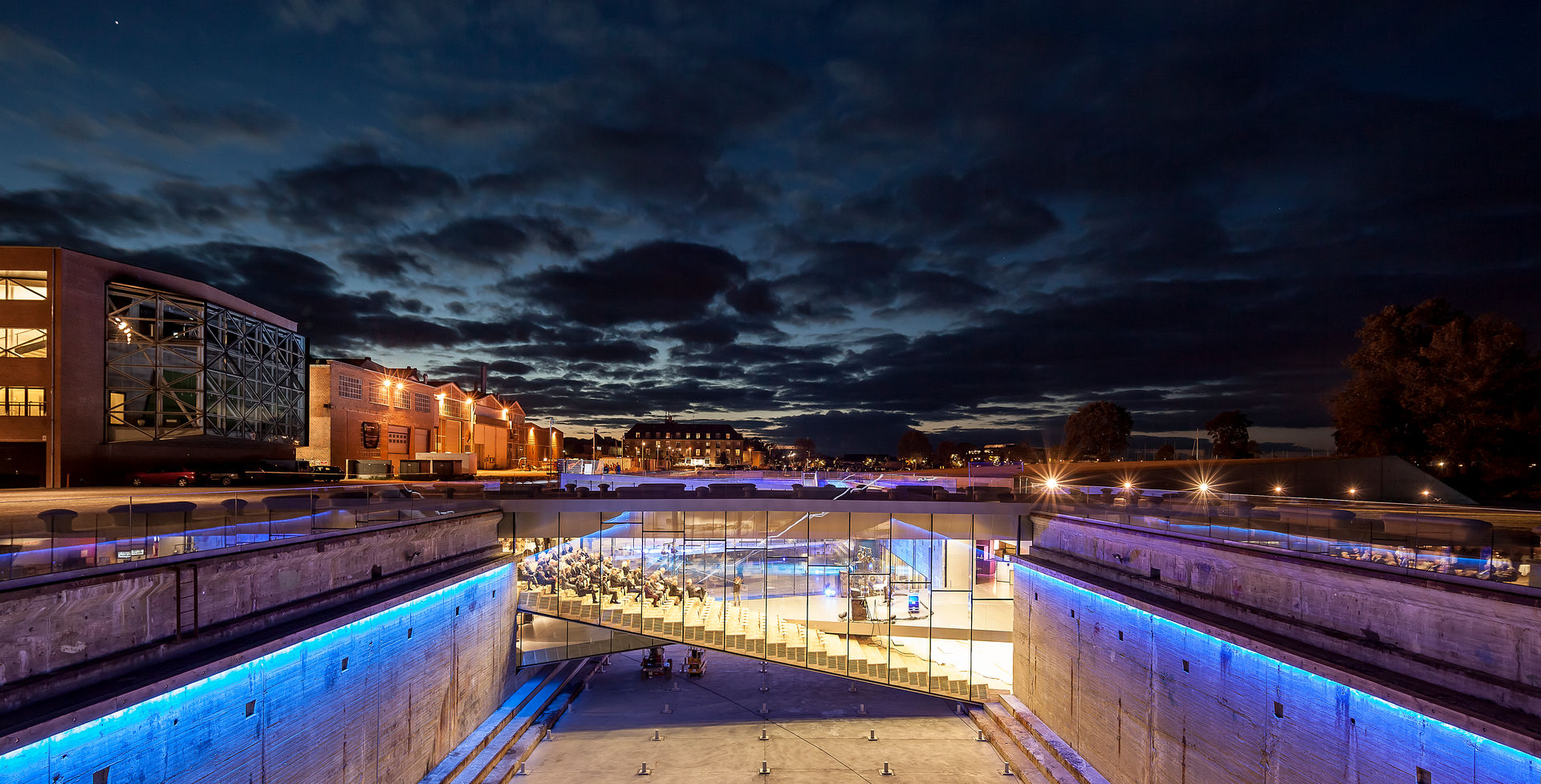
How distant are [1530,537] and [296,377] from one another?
193ft

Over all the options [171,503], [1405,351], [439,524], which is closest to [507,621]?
[439,524]

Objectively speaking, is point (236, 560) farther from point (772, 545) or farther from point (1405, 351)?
point (1405, 351)

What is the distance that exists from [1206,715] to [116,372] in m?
46.5

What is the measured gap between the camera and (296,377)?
47.3m

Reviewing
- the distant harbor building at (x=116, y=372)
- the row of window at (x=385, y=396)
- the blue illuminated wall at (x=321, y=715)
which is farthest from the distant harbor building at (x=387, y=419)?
the blue illuminated wall at (x=321, y=715)

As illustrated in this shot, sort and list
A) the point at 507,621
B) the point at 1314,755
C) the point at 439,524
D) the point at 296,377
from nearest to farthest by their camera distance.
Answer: the point at 1314,755
the point at 439,524
the point at 507,621
the point at 296,377

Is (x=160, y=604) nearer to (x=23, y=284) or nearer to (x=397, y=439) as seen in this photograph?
(x=23, y=284)

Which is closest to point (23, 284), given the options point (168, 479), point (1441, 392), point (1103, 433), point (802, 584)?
point (168, 479)

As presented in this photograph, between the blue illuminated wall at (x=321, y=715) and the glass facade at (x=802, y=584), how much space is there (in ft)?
13.3

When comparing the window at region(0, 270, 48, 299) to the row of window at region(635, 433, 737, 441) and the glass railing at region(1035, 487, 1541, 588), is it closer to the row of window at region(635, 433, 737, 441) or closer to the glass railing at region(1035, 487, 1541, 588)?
the glass railing at region(1035, 487, 1541, 588)

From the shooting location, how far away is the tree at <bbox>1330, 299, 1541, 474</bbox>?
1344 inches

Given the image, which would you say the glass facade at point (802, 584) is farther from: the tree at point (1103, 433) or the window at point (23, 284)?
the tree at point (1103, 433)

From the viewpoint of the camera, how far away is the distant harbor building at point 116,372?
97.0ft

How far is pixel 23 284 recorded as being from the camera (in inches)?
1169
